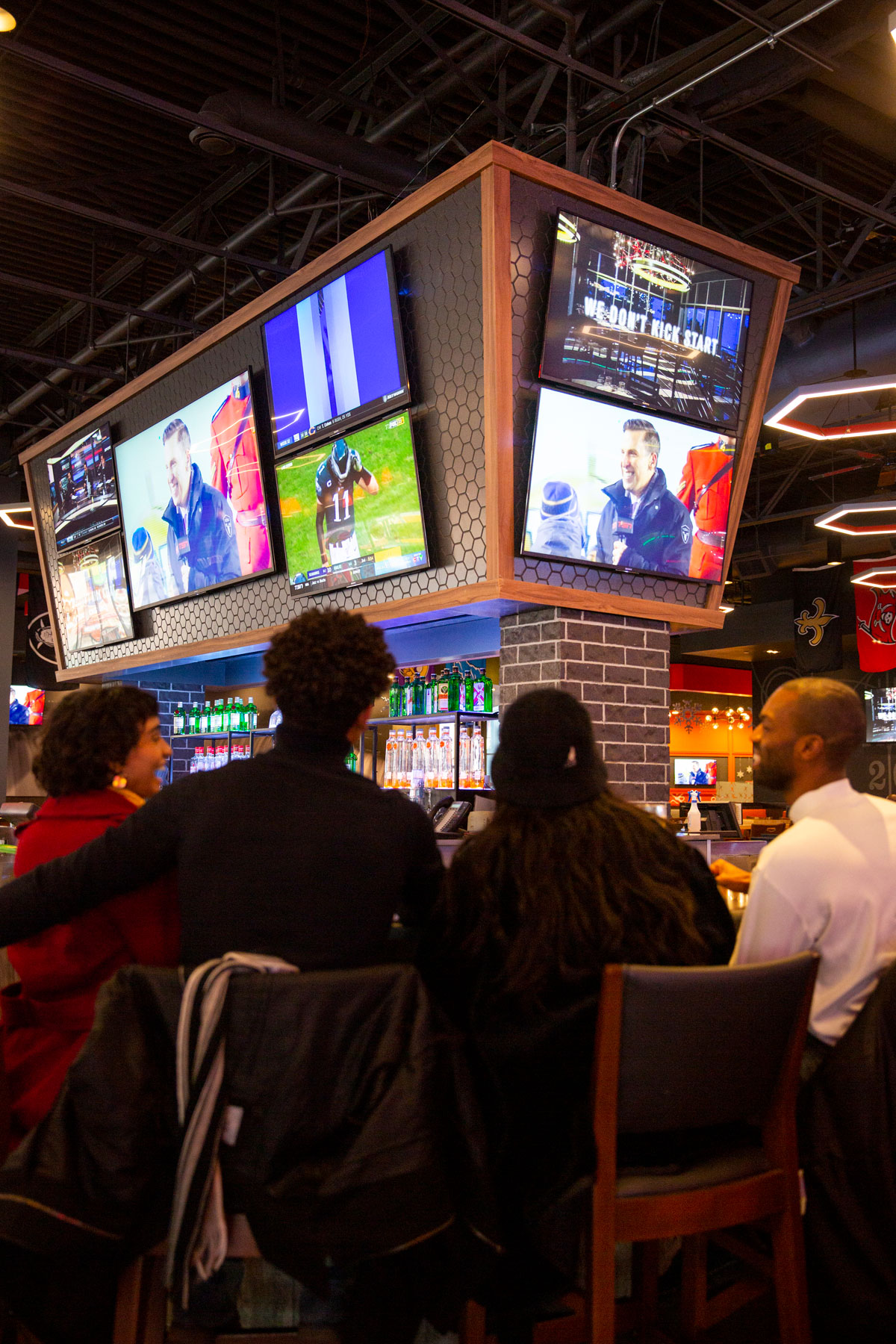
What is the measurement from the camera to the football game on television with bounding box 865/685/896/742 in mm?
14867

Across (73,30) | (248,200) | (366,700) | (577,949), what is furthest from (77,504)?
(577,949)

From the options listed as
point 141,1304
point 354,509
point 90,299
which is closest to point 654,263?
point 354,509

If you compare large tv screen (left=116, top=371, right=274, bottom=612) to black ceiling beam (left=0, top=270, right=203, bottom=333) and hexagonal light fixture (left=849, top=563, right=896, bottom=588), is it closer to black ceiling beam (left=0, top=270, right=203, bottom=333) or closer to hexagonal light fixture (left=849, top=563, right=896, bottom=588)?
black ceiling beam (left=0, top=270, right=203, bottom=333)

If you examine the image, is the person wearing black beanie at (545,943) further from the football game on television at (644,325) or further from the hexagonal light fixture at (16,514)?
the hexagonal light fixture at (16,514)

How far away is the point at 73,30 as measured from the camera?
17.5ft

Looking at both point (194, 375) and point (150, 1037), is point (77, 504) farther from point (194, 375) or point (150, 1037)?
point (150, 1037)

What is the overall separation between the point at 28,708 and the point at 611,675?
41.6 feet

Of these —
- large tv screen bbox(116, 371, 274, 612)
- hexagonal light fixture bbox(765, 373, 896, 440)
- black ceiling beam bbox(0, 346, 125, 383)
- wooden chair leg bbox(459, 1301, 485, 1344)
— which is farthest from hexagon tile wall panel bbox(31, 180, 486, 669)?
black ceiling beam bbox(0, 346, 125, 383)

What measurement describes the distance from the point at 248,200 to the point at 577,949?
643cm

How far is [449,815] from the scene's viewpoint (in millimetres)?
5418

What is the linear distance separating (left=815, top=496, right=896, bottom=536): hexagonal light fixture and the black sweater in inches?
298

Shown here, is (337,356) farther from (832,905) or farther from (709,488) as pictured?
(832,905)

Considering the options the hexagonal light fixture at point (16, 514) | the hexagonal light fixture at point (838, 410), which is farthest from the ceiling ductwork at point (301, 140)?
the hexagonal light fixture at point (16, 514)

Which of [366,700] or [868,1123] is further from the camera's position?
[366,700]
